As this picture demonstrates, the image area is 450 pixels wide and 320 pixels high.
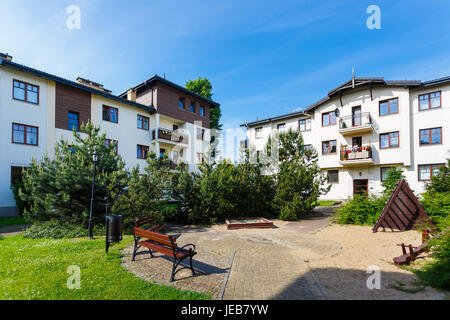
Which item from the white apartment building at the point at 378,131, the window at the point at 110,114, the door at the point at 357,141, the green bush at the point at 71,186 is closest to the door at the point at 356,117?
the white apartment building at the point at 378,131

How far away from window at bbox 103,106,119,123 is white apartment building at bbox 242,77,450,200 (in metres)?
20.1

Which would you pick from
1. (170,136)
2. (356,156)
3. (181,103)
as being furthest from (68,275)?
(181,103)

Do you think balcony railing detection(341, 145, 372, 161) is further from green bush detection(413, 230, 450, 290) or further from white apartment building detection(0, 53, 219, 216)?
green bush detection(413, 230, 450, 290)

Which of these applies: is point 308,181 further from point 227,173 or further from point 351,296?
point 351,296

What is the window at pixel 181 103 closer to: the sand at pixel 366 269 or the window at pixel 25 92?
the window at pixel 25 92

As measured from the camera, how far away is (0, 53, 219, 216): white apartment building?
14656 mm

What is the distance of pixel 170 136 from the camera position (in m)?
25.3

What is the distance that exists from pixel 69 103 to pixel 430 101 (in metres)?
30.0

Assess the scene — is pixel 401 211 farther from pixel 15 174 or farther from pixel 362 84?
pixel 15 174

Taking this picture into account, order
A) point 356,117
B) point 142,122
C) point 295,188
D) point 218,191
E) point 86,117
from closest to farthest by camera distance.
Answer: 1. point 218,191
2. point 295,188
3. point 86,117
4. point 356,117
5. point 142,122

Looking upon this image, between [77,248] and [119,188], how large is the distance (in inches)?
140

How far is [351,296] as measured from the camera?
157 inches

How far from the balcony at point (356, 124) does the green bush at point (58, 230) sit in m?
22.3
